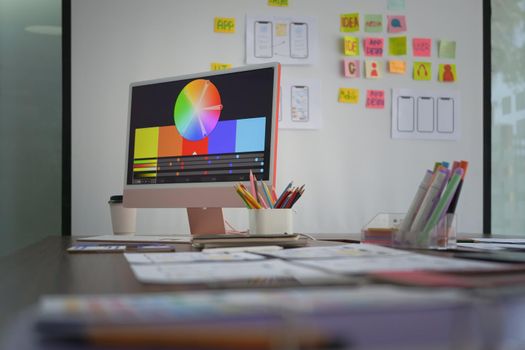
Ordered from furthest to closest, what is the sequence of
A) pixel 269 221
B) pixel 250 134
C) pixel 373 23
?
1. pixel 373 23
2. pixel 250 134
3. pixel 269 221

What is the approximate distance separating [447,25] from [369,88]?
0.47 meters

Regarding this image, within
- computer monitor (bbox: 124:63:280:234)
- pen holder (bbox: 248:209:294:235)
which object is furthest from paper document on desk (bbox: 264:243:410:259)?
computer monitor (bbox: 124:63:280:234)

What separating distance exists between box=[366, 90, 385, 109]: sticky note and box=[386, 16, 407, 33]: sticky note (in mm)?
271

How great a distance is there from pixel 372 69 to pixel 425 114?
304mm

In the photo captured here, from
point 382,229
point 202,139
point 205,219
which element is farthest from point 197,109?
point 382,229

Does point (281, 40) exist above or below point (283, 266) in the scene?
above

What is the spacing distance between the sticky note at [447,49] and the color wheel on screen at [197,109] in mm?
1408

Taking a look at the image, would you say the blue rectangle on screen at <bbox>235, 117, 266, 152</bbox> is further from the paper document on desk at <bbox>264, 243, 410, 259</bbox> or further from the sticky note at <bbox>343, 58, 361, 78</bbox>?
the sticky note at <bbox>343, 58, 361, 78</bbox>

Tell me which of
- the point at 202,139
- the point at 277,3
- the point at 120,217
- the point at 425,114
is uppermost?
the point at 277,3

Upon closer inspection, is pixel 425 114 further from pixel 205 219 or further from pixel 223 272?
pixel 223 272

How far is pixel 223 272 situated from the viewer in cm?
61

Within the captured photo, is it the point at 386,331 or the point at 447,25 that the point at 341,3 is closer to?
the point at 447,25

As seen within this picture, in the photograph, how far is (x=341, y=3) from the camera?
2525 mm

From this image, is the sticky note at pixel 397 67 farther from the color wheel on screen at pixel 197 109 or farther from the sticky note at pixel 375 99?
the color wheel on screen at pixel 197 109
